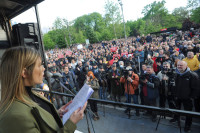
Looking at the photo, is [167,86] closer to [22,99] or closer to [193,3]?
[22,99]

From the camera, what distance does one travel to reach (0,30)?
3.48 metres

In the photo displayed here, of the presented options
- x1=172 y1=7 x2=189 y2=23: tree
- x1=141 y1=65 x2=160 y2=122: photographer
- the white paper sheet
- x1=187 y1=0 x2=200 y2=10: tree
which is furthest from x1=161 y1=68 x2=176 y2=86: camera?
x1=172 y1=7 x2=189 y2=23: tree

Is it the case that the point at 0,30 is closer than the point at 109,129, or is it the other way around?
the point at 0,30

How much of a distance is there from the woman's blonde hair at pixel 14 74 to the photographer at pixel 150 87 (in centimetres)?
391

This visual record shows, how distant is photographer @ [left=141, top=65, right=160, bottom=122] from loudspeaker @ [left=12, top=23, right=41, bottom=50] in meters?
3.38

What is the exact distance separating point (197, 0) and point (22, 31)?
42192 millimetres

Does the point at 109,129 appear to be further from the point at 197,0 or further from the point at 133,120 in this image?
the point at 197,0

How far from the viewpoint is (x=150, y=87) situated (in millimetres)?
4270

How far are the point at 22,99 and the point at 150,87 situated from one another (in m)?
4.02

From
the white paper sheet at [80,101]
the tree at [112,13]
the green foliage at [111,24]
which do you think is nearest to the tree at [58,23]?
the green foliage at [111,24]

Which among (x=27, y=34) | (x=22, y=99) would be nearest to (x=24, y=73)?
(x=22, y=99)

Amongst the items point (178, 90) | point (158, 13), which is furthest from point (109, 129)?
point (158, 13)

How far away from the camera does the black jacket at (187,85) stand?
3.38 m

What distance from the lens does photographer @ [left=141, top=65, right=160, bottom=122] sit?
4188mm
